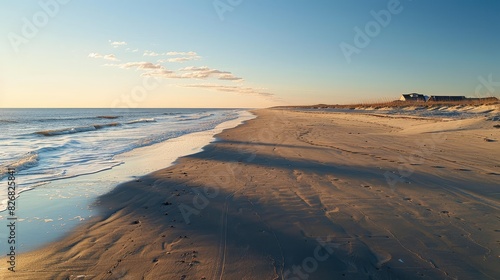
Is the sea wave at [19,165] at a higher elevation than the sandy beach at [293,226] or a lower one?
lower

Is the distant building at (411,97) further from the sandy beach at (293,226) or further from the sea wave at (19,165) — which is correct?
the sea wave at (19,165)

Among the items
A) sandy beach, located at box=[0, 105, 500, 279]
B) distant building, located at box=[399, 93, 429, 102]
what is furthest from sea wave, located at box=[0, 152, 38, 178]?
distant building, located at box=[399, 93, 429, 102]

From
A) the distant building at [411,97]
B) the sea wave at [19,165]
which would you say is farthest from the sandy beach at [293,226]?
the distant building at [411,97]

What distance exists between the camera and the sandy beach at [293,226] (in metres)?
3.95

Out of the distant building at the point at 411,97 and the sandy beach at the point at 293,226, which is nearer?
the sandy beach at the point at 293,226

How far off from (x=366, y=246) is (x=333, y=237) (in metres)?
0.51

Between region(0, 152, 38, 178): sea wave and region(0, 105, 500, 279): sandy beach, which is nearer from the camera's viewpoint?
region(0, 105, 500, 279): sandy beach

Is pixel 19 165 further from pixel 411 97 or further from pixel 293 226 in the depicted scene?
pixel 411 97

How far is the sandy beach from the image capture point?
3.95m

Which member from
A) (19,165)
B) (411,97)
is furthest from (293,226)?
(411,97)

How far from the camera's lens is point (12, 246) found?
4801 mm

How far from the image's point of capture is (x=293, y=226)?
524 centimetres

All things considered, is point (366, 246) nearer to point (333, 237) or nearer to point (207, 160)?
point (333, 237)

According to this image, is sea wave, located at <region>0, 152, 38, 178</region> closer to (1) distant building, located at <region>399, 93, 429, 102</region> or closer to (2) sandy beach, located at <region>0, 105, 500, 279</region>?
(2) sandy beach, located at <region>0, 105, 500, 279</region>
